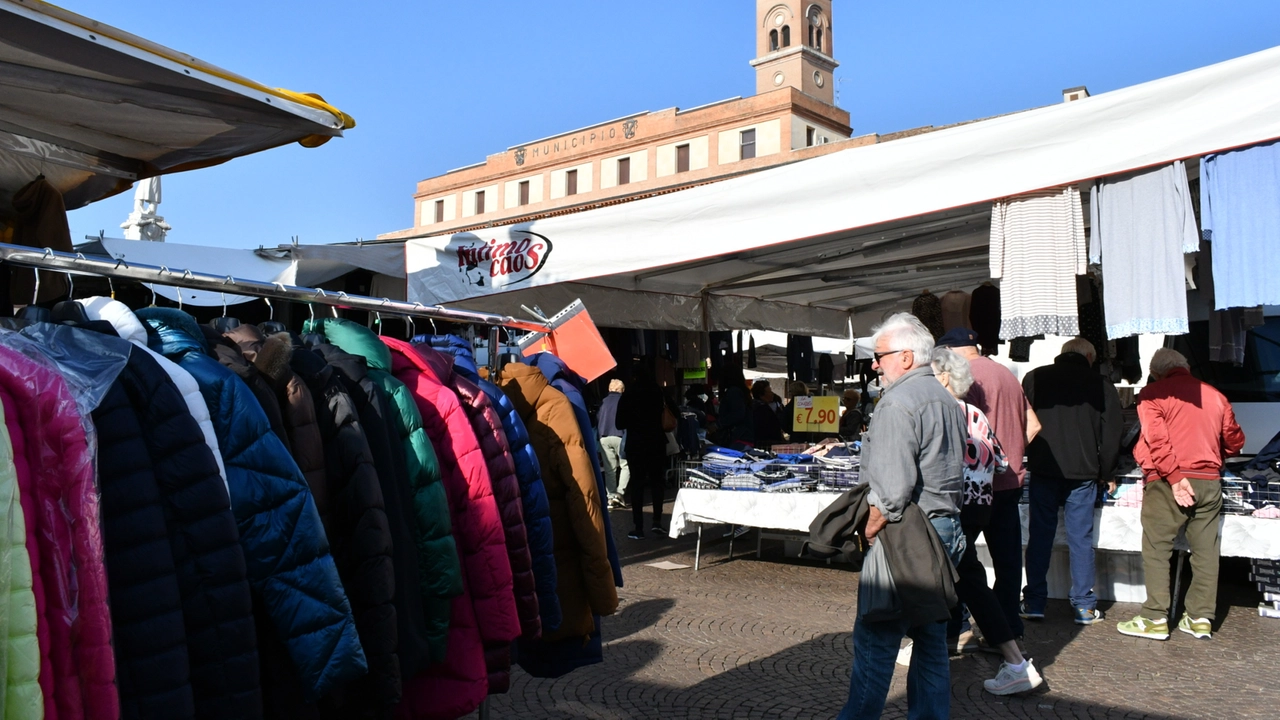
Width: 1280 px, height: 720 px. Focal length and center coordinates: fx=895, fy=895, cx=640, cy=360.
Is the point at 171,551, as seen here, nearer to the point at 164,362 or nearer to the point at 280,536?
the point at 280,536

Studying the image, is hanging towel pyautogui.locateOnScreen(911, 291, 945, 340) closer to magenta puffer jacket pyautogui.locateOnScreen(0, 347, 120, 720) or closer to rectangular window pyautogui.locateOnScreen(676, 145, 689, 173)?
magenta puffer jacket pyautogui.locateOnScreen(0, 347, 120, 720)

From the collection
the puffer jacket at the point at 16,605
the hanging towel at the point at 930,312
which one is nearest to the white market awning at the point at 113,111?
the puffer jacket at the point at 16,605

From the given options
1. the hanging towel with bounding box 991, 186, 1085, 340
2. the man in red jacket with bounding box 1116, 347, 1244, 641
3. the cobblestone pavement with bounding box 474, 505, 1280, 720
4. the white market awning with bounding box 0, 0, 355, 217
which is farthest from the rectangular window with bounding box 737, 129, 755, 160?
the white market awning with bounding box 0, 0, 355, 217

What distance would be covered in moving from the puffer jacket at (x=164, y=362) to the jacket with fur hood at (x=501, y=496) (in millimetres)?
962

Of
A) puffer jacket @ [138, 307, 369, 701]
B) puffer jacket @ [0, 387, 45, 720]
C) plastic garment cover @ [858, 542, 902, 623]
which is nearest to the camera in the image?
puffer jacket @ [0, 387, 45, 720]

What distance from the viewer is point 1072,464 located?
5738mm

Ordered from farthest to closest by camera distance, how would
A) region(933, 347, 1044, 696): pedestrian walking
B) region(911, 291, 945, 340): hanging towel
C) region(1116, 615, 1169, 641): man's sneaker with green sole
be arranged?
region(911, 291, 945, 340): hanging towel < region(1116, 615, 1169, 641): man's sneaker with green sole < region(933, 347, 1044, 696): pedestrian walking

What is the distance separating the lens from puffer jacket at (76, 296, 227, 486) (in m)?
1.97

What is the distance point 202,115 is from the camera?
3818 mm

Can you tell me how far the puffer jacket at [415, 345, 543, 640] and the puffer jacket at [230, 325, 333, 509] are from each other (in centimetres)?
66

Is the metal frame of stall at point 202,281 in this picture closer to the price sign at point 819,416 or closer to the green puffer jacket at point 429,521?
the green puffer jacket at point 429,521

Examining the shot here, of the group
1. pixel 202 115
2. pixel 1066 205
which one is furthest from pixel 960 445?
pixel 202 115

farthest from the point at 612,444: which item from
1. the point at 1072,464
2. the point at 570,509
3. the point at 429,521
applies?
the point at 429,521

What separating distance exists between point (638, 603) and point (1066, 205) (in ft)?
12.8
